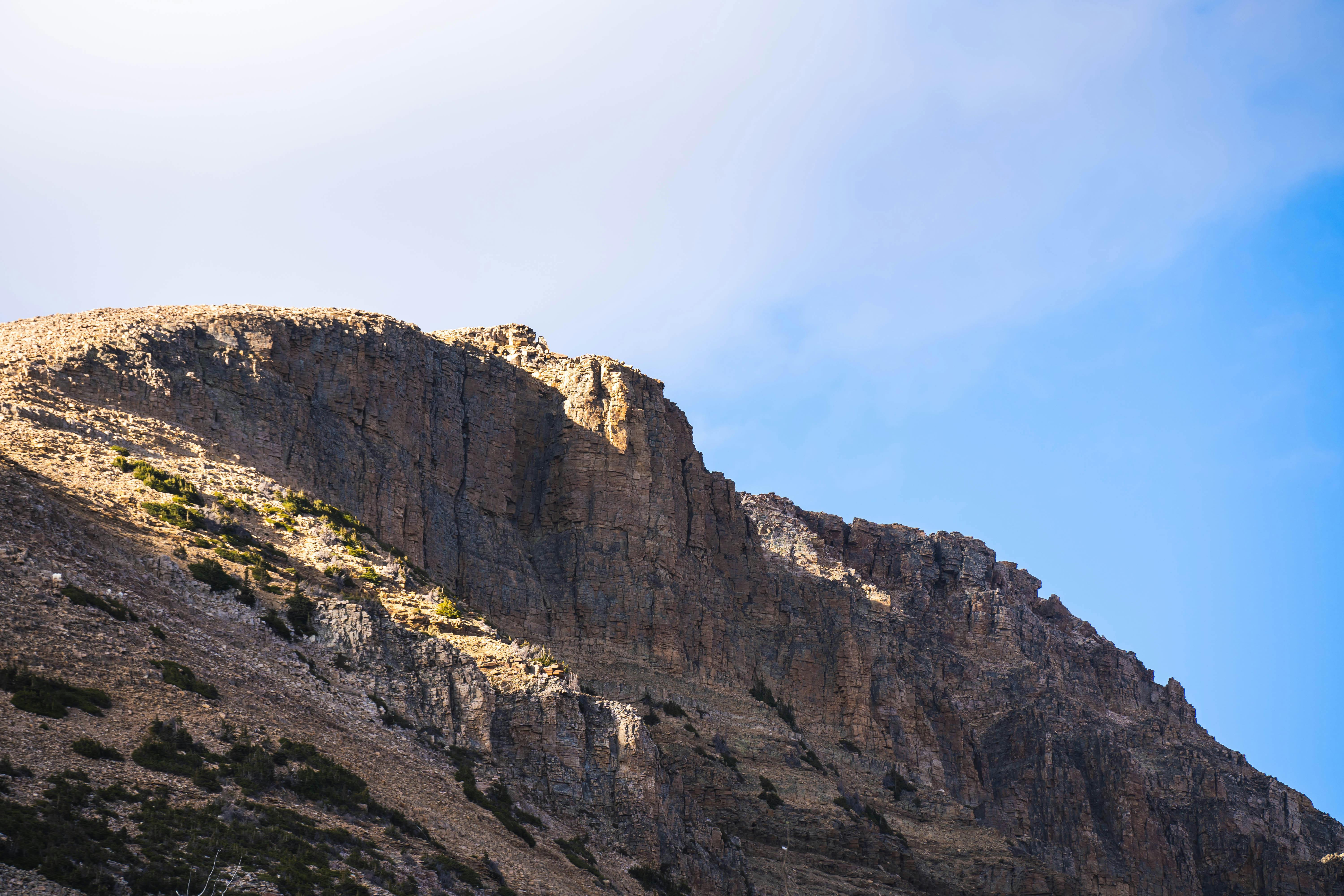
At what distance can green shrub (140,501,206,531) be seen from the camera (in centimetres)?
5506

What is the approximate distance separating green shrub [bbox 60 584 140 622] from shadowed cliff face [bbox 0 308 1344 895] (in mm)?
20358

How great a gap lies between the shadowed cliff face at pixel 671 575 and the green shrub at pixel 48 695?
24411 mm

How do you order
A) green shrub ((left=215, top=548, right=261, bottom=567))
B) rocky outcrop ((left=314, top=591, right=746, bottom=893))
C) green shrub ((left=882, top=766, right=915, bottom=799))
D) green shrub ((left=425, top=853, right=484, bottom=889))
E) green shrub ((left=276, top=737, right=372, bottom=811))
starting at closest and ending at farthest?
1. green shrub ((left=425, top=853, right=484, bottom=889))
2. green shrub ((left=276, top=737, right=372, bottom=811))
3. rocky outcrop ((left=314, top=591, right=746, bottom=893))
4. green shrub ((left=215, top=548, right=261, bottom=567))
5. green shrub ((left=882, top=766, right=915, bottom=799))

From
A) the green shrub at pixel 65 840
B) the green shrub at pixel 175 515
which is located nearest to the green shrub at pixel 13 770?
the green shrub at pixel 65 840

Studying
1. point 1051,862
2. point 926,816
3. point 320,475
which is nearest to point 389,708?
point 320,475

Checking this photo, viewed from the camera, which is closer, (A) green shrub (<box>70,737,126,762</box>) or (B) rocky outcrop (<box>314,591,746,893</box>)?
(A) green shrub (<box>70,737,126,762</box>)

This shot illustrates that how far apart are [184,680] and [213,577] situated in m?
10.2

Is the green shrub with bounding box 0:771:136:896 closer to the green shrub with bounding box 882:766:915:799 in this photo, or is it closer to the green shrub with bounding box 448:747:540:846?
the green shrub with bounding box 448:747:540:846

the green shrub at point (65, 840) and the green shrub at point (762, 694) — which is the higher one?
the green shrub at point (762, 694)

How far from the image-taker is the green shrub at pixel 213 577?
2031 inches

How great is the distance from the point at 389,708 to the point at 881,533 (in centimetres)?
9599

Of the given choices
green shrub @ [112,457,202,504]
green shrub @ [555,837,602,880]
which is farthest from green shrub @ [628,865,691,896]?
green shrub @ [112,457,202,504]

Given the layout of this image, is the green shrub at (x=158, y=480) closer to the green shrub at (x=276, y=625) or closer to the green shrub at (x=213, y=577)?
the green shrub at (x=213, y=577)

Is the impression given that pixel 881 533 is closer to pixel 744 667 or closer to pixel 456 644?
pixel 744 667
